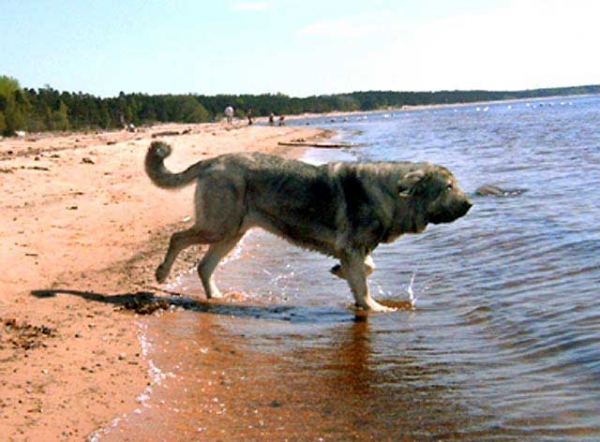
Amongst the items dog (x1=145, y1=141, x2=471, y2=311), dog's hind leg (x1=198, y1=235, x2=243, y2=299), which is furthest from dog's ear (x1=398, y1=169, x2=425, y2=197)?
dog's hind leg (x1=198, y1=235, x2=243, y2=299)

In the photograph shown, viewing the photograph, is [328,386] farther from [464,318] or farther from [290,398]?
[464,318]

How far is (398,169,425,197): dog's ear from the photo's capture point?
8.20m

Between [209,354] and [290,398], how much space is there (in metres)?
1.24

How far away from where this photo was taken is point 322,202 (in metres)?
8.29

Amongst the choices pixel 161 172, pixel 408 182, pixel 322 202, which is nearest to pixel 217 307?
pixel 322 202

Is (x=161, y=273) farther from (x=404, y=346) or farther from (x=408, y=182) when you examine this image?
(x=404, y=346)

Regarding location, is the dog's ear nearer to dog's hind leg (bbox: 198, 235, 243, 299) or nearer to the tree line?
dog's hind leg (bbox: 198, 235, 243, 299)

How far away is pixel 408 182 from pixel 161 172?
2.96m

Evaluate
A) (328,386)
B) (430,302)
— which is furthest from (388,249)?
(328,386)

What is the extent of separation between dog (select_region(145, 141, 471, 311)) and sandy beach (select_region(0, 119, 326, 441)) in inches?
46.9

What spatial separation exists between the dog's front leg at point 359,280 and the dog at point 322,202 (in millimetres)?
34

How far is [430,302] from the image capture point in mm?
7965

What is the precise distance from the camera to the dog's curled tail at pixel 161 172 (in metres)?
8.88

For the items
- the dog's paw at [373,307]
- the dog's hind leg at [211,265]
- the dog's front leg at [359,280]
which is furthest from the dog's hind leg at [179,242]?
the dog's paw at [373,307]
